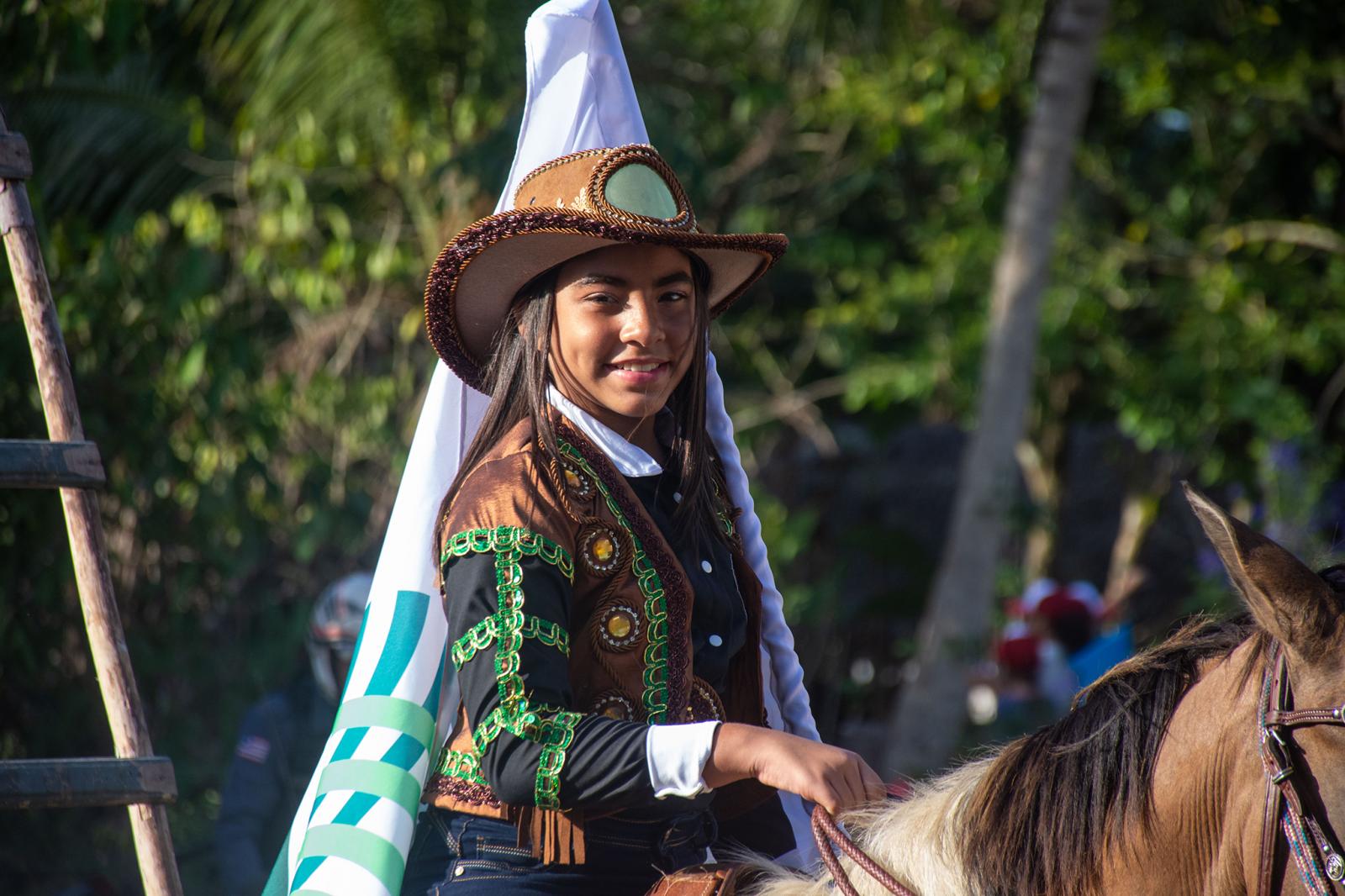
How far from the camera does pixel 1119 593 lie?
9.18 meters

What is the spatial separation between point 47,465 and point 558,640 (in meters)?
0.99

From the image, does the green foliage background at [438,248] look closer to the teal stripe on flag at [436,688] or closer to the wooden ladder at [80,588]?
the wooden ladder at [80,588]

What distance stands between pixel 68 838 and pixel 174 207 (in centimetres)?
315

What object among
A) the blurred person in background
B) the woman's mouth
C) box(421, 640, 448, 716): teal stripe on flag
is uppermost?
the woman's mouth

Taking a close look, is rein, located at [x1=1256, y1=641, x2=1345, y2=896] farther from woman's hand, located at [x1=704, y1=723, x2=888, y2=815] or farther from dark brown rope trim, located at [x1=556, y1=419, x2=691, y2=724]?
dark brown rope trim, located at [x1=556, y1=419, x2=691, y2=724]

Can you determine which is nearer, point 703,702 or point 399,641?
point 703,702

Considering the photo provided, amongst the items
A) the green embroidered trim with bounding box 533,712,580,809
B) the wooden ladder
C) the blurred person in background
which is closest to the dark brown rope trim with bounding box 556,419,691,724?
the green embroidered trim with bounding box 533,712,580,809

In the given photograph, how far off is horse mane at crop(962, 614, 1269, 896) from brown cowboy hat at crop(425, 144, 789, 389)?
87cm

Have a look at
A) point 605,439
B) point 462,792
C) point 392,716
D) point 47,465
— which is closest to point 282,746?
point 47,465

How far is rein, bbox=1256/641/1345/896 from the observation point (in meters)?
1.35

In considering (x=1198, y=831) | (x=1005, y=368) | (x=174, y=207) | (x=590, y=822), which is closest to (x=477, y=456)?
(x=590, y=822)

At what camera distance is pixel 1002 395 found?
608cm

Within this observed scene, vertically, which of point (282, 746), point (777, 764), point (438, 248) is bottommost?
point (282, 746)

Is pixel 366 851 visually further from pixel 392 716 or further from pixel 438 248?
pixel 438 248
